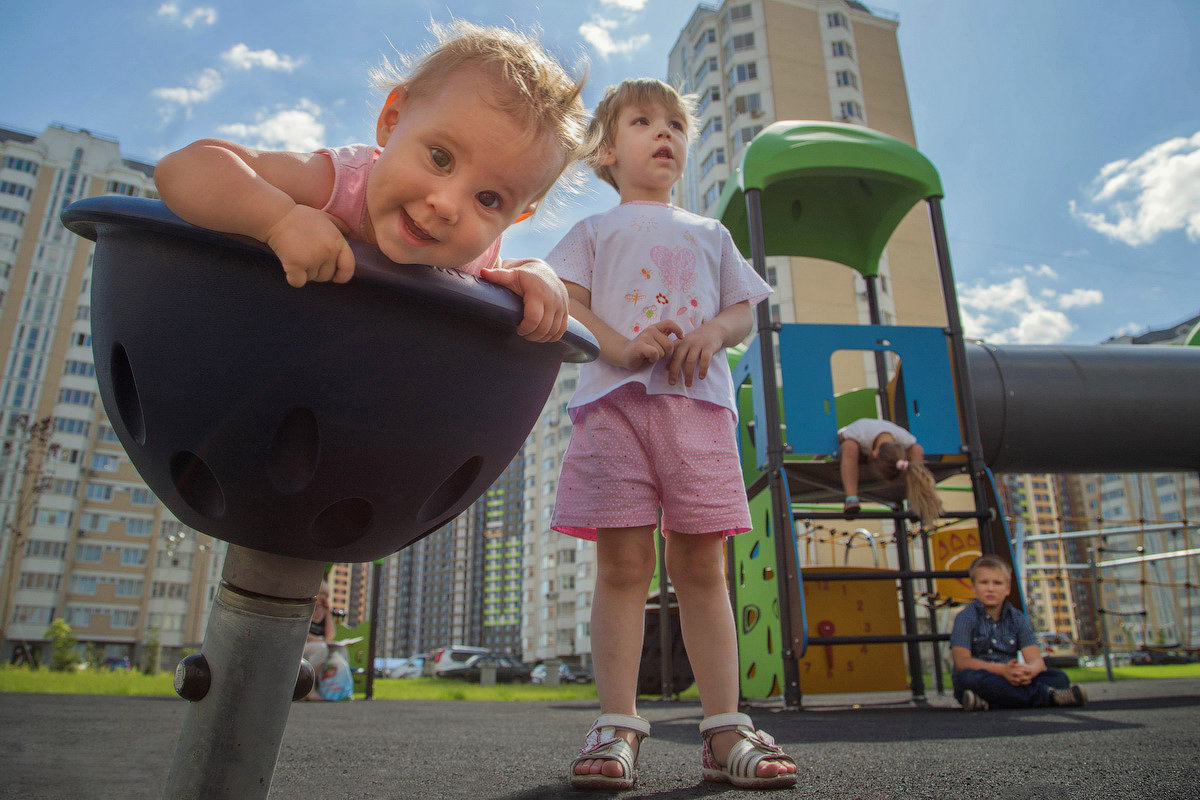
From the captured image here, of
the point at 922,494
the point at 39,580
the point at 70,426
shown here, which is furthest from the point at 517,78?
the point at 70,426

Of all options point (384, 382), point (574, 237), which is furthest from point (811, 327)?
point (384, 382)

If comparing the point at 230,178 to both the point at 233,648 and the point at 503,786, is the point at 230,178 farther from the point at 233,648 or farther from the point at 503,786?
the point at 503,786

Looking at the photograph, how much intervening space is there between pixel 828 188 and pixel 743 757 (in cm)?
391

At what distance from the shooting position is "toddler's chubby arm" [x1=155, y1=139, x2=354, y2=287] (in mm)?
633

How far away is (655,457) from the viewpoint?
1.61 m

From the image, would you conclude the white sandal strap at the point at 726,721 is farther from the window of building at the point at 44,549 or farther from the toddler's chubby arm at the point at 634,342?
the window of building at the point at 44,549

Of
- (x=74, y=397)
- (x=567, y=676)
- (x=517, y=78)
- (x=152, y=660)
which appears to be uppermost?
(x=74, y=397)

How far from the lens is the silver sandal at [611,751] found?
1273mm


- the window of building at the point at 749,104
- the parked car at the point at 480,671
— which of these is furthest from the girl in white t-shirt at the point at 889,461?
the window of building at the point at 749,104

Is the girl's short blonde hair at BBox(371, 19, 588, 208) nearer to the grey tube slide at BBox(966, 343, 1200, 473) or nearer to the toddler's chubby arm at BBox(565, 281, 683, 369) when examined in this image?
the toddler's chubby arm at BBox(565, 281, 683, 369)

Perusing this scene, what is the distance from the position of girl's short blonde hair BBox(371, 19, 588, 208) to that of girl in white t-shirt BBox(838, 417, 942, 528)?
2778 millimetres

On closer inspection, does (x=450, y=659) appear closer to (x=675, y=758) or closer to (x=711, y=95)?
(x=711, y=95)

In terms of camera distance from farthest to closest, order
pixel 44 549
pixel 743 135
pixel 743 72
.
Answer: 1. pixel 44 549
2. pixel 743 72
3. pixel 743 135

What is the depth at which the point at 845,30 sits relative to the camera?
107 ft
